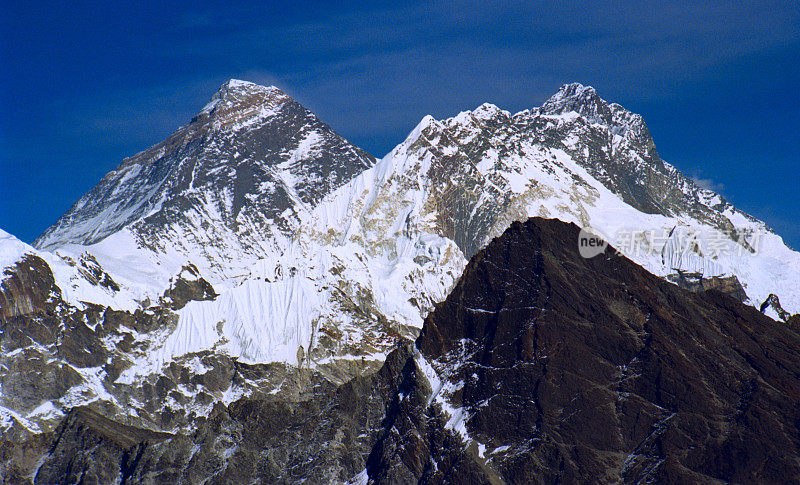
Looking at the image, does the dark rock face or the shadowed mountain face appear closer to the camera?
the dark rock face

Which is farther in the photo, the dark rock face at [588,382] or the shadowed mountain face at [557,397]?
the shadowed mountain face at [557,397]

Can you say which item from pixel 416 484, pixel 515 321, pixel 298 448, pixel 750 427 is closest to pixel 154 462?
pixel 298 448

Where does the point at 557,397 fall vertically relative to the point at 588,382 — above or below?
below

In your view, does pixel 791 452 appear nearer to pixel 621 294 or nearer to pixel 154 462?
pixel 621 294

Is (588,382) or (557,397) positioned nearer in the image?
(557,397)
